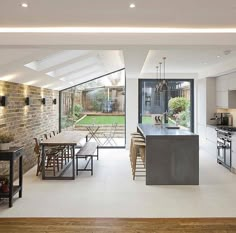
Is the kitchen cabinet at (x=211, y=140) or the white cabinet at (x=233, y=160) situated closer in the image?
the white cabinet at (x=233, y=160)

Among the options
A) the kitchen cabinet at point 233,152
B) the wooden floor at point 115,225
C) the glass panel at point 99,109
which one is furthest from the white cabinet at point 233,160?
the glass panel at point 99,109

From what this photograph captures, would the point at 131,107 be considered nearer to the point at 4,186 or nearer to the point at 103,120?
the point at 103,120

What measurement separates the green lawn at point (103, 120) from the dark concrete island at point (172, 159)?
499 cm

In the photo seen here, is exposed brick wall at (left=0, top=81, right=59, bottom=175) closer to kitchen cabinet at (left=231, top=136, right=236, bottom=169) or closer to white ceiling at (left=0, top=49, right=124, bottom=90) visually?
white ceiling at (left=0, top=49, right=124, bottom=90)

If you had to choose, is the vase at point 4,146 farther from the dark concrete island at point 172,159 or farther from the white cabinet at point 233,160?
the white cabinet at point 233,160

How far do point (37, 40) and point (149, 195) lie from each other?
310 centimetres

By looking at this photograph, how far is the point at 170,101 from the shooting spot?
35.5 ft

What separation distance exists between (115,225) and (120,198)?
3.80ft

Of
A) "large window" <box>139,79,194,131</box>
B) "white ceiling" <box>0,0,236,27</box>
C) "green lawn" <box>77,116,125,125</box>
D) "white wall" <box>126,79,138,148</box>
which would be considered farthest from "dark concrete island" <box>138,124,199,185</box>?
"green lawn" <box>77,116,125,125</box>

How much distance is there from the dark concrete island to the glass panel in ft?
16.0

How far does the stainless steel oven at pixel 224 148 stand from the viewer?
7066mm

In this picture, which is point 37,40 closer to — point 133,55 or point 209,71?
point 133,55

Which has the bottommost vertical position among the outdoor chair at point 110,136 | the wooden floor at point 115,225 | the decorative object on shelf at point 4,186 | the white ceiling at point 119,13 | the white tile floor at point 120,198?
the wooden floor at point 115,225

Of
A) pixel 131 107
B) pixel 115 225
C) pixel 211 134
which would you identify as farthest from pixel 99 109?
pixel 115 225
